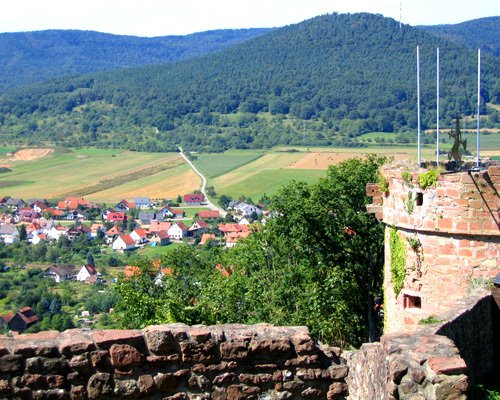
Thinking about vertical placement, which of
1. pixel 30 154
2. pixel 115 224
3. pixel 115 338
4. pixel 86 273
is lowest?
pixel 115 224

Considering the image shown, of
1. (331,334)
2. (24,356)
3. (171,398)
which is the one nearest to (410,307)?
(331,334)

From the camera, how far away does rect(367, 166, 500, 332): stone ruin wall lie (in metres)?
12.6

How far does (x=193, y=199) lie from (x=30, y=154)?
62439mm

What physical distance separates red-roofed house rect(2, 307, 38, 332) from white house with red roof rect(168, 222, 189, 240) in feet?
149

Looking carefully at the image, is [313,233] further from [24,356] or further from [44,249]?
[44,249]

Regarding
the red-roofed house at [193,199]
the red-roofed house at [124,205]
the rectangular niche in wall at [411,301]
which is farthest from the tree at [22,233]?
the rectangular niche in wall at [411,301]

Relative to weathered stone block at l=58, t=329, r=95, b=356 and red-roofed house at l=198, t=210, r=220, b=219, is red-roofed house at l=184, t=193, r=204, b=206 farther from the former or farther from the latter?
weathered stone block at l=58, t=329, r=95, b=356

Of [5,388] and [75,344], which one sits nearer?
[5,388]

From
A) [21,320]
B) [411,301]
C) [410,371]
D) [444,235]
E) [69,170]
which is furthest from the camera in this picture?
[69,170]

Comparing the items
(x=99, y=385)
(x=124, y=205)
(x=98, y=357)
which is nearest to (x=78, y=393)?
(x=99, y=385)

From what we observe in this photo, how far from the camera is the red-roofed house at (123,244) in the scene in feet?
351

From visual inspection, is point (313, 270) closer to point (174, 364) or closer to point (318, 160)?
point (174, 364)

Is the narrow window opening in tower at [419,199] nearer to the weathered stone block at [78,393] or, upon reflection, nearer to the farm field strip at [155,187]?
the weathered stone block at [78,393]

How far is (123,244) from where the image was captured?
107875 millimetres
